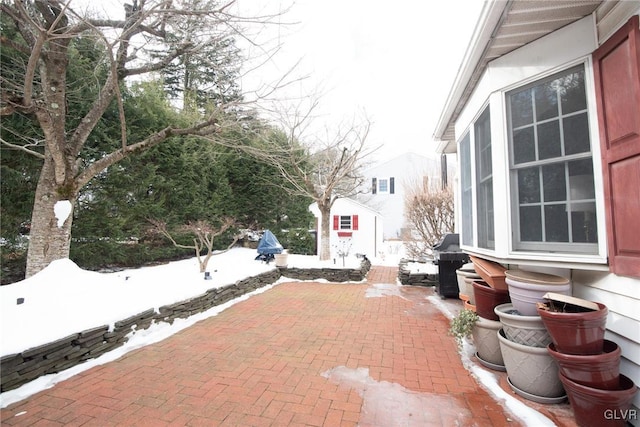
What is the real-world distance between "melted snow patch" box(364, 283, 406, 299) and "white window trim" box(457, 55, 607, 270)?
10.8 feet

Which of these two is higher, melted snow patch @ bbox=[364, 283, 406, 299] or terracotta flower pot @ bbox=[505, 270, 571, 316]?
terracotta flower pot @ bbox=[505, 270, 571, 316]

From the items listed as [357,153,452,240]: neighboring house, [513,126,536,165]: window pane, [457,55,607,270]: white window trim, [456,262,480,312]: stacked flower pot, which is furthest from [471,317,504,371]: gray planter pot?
[357,153,452,240]: neighboring house

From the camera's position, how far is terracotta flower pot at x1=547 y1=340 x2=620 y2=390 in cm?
199

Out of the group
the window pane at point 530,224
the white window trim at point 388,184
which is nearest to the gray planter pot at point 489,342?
the window pane at point 530,224

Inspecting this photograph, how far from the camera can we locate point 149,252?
857cm

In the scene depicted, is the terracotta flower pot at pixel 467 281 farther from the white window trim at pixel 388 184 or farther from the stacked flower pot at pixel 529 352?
the white window trim at pixel 388 184

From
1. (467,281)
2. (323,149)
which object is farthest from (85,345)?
(323,149)

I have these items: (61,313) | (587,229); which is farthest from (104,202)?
(587,229)

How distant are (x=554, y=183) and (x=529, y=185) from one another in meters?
0.21

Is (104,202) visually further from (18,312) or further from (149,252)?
(18,312)

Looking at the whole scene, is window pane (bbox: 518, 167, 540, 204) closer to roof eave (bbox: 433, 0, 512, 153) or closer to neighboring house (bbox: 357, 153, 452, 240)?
roof eave (bbox: 433, 0, 512, 153)

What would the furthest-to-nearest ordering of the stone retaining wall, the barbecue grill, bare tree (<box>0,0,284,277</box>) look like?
the barbecue grill → bare tree (<box>0,0,284,277</box>) → the stone retaining wall

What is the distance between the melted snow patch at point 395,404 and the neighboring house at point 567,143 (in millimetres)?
1276

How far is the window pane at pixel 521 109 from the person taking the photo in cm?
296
